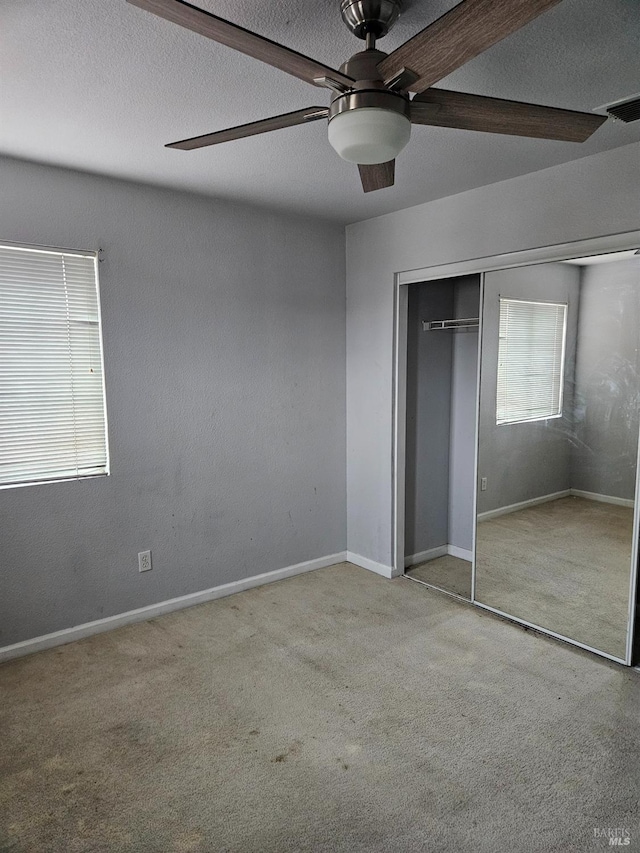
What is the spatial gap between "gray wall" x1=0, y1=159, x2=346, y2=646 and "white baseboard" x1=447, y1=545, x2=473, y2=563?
904 millimetres

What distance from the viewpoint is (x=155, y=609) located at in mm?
3348

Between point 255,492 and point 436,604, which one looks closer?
point 436,604

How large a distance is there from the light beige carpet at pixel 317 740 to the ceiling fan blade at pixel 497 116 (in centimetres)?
216

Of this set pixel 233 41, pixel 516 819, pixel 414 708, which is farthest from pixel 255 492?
pixel 233 41

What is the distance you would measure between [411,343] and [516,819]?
283 cm

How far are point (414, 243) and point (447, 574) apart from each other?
226 centimetres

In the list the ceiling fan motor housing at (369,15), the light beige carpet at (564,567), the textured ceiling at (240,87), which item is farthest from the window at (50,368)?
the light beige carpet at (564,567)

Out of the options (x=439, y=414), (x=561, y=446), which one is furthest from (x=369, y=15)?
(x=439, y=414)

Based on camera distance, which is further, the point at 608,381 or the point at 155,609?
the point at 155,609

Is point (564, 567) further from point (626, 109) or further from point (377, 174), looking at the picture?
point (377, 174)

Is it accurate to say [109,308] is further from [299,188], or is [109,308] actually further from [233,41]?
[233,41]

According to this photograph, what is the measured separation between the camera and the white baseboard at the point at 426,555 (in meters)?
4.15

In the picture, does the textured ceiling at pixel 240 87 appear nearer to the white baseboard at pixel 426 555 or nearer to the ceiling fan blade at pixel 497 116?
the ceiling fan blade at pixel 497 116

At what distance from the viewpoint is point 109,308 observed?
3059mm
